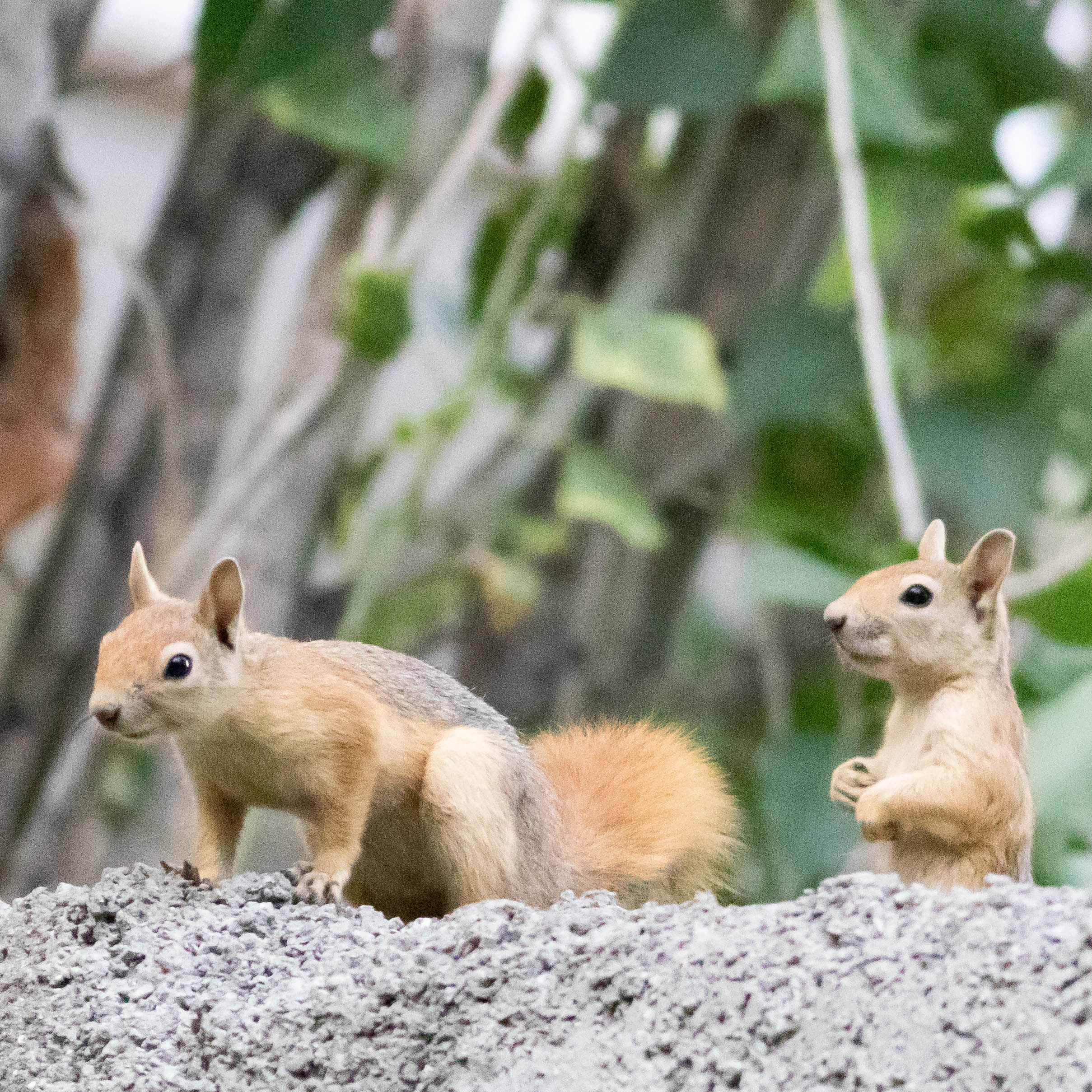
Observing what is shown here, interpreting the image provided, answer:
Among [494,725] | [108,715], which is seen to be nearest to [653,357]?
[494,725]

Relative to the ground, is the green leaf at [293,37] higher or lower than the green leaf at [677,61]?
lower

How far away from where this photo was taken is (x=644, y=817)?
3.43 ft

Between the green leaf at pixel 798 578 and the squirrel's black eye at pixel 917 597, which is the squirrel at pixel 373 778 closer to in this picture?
the squirrel's black eye at pixel 917 597

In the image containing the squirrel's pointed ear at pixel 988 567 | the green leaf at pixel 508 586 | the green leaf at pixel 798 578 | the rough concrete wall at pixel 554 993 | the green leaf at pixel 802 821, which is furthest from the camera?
the green leaf at pixel 508 586

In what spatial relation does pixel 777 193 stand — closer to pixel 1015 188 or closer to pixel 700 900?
pixel 1015 188

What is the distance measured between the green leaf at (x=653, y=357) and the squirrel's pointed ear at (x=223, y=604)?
870 millimetres

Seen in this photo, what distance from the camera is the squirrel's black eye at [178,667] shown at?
88 centimetres

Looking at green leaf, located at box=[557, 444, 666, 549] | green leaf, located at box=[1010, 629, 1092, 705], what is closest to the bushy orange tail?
green leaf, located at box=[1010, 629, 1092, 705]

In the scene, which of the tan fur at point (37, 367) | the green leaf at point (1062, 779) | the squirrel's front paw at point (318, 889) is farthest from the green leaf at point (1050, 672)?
the tan fur at point (37, 367)

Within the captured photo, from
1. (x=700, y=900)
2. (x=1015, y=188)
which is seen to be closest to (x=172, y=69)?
(x=1015, y=188)

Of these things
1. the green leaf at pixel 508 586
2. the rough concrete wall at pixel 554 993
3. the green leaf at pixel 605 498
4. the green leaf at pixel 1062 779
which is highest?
the green leaf at pixel 605 498

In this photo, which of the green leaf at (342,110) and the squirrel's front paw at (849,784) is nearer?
the squirrel's front paw at (849,784)

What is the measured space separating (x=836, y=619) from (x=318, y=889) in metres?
0.36

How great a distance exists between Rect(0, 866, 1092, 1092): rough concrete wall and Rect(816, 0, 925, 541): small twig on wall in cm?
51
